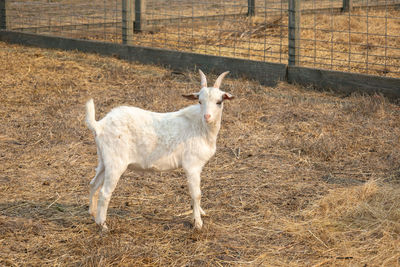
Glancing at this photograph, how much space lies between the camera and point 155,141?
15.4 feet

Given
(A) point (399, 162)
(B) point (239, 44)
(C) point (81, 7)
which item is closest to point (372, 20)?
(B) point (239, 44)

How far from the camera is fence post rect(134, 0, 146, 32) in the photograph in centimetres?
1252

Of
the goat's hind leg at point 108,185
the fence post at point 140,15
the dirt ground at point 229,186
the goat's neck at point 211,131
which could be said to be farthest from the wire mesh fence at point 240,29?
the goat's hind leg at point 108,185

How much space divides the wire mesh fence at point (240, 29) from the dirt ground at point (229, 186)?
1600mm

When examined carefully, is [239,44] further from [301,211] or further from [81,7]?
[301,211]

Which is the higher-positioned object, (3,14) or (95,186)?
(3,14)

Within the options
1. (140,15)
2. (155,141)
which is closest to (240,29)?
(140,15)

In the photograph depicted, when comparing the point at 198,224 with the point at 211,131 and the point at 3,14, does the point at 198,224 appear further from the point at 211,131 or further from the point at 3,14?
the point at 3,14

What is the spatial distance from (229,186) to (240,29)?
7203 mm

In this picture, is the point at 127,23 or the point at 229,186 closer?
the point at 229,186

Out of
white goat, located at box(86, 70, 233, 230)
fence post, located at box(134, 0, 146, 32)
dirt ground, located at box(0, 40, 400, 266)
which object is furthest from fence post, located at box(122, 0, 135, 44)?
white goat, located at box(86, 70, 233, 230)

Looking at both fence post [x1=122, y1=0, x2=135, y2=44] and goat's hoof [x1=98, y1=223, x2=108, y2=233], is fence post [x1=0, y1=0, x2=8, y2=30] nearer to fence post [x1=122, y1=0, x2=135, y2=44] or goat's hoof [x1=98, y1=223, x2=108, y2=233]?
fence post [x1=122, y1=0, x2=135, y2=44]

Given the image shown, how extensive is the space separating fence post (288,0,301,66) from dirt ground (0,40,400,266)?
0.47 metres

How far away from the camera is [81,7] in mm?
14570
